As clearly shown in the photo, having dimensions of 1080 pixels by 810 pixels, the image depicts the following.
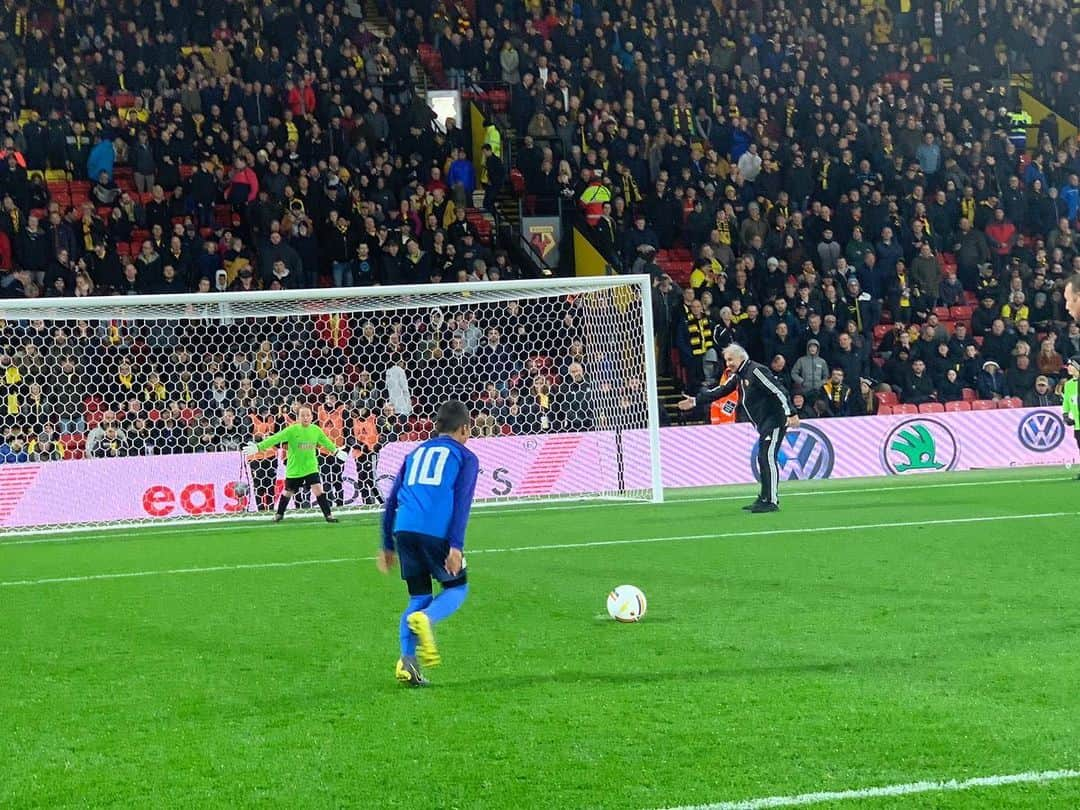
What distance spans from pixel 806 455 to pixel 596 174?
6516 mm

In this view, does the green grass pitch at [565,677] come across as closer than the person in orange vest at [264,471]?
Yes

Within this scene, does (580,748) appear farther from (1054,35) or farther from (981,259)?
(1054,35)

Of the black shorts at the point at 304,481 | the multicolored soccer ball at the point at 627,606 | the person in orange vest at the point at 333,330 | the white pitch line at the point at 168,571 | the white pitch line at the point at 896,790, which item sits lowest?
the black shorts at the point at 304,481

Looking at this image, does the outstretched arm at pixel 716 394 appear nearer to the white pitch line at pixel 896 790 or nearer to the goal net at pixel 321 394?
the goal net at pixel 321 394

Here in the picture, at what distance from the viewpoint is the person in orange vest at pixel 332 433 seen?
18.7 metres

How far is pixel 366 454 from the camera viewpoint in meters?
18.7

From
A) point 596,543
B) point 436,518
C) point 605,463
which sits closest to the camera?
point 436,518

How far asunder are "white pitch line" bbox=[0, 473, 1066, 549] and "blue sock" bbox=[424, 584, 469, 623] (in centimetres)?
941

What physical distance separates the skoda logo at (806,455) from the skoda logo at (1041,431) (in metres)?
2.96

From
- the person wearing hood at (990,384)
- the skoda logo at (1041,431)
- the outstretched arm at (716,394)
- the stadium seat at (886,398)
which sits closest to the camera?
the outstretched arm at (716,394)

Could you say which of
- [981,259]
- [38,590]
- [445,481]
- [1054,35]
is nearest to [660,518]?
[38,590]

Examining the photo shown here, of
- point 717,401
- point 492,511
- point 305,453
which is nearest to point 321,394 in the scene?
point 305,453

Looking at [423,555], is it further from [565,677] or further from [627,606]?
[627,606]

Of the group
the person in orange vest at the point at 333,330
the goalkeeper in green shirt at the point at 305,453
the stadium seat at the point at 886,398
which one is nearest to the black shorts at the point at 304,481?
the goalkeeper in green shirt at the point at 305,453
